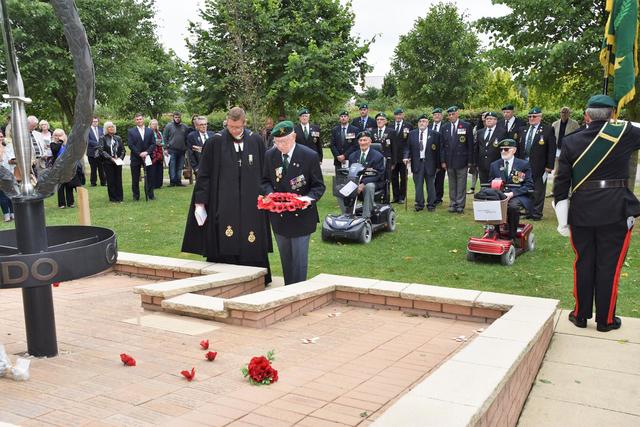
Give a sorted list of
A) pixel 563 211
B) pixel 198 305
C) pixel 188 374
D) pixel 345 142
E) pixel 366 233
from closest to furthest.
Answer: pixel 188 374 < pixel 198 305 < pixel 563 211 < pixel 366 233 < pixel 345 142

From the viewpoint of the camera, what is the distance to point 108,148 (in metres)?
15.1

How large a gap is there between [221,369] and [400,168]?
10506 mm

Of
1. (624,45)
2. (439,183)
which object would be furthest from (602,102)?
(439,183)

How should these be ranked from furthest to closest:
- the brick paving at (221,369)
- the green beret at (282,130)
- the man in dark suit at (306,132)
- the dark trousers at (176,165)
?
1. the dark trousers at (176,165)
2. the man in dark suit at (306,132)
3. the green beret at (282,130)
4. the brick paving at (221,369)

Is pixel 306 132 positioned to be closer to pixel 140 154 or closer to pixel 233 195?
pixel 140 154

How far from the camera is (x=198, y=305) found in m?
5.59

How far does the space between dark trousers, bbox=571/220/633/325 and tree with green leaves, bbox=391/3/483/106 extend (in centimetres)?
3423

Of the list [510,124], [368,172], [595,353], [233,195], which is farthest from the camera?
[510,124]

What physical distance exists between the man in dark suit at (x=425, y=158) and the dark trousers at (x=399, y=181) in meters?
0.77

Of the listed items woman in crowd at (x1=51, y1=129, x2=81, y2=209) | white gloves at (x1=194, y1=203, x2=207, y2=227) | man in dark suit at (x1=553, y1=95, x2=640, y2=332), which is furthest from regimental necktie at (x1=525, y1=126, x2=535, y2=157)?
woman in crowd at (x1=51, y1=129, x2=81, y2=209)

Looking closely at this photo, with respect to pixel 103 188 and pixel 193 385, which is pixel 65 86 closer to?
pixel 103 188

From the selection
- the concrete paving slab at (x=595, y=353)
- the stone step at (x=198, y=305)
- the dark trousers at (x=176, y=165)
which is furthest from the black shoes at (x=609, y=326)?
the dark trousers at (x=176, y=165)

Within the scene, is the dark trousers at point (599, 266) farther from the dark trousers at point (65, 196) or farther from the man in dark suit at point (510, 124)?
the dark trousers at point (65, 196)

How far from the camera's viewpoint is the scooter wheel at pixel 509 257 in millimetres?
8344
